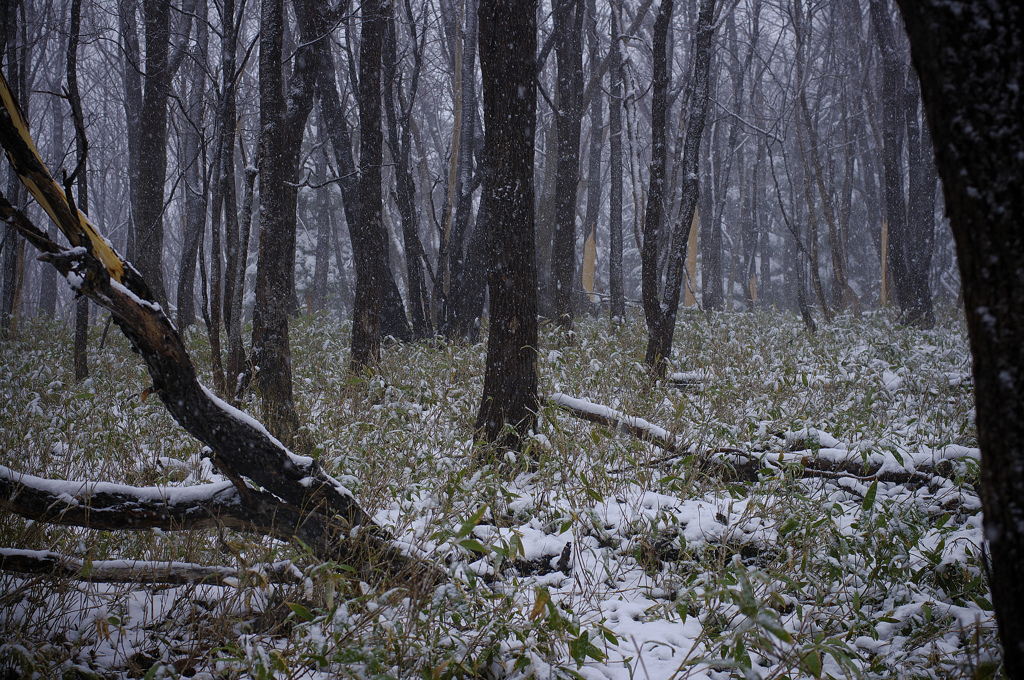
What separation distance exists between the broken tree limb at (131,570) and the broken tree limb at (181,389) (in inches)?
10.1

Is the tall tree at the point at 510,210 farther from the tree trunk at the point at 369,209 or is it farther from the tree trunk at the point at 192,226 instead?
the tree trunk at the point at 192,226

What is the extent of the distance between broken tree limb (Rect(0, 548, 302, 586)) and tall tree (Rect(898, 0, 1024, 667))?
2.34 metres

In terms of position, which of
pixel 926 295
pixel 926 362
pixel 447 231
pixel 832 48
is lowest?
pixel 926 362

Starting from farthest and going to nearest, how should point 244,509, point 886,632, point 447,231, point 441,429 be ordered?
point 447,231
point 441,429
point 244,509
point 886,632

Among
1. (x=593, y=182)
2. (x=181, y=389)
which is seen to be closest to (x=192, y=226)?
(x=181, y=389)

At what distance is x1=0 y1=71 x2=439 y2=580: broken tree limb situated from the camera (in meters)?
2.04

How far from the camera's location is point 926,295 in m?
9.95

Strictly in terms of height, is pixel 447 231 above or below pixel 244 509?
above

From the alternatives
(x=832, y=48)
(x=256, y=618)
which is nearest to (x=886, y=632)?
(x=256, y=618)

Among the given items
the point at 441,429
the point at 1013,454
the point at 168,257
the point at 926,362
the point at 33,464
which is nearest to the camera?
the point at 1013,454

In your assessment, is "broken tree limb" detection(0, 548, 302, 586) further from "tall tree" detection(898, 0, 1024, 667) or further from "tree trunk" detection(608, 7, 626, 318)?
"tree trunk" detection(608, 7, 626, 318)

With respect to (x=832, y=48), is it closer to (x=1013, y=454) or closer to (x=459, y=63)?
(x=459, y=63)

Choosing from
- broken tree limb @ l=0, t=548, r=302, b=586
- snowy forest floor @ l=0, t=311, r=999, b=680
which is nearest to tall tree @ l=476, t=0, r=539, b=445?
snowy forest floor @ l=0, t=311, r=999, b=680

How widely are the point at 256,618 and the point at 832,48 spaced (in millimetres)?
17570
